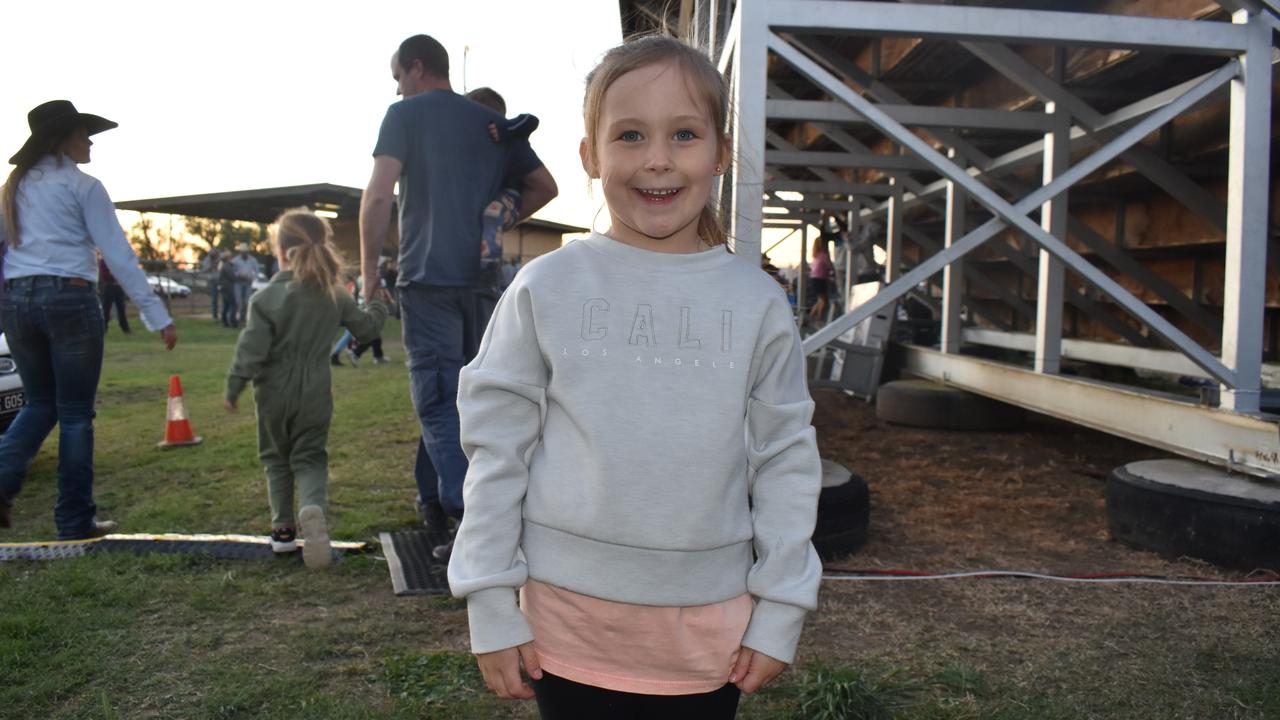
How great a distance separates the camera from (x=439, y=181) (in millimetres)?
3938

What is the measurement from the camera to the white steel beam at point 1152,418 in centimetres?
389

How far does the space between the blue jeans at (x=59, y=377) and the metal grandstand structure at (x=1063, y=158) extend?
2.86 meters

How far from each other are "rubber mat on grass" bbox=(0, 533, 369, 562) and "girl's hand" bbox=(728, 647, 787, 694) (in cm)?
291

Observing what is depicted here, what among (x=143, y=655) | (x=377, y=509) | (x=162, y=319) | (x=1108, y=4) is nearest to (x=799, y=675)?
(x=143, y=655)

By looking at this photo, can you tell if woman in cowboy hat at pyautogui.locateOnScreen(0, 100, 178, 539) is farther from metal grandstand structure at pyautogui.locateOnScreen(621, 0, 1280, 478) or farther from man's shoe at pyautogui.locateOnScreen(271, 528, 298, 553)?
metal grandstand structure at pyautogui.locateOnScreen(621, 0, 1280, 478)

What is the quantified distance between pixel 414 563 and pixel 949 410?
494 centimetres

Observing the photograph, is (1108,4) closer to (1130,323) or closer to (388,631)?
(1130,323)

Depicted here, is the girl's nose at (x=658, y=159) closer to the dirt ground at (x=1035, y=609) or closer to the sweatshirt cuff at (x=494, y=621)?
the sweatshirt cuff at (x=494, y=621)

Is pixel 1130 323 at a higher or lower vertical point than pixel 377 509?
higher

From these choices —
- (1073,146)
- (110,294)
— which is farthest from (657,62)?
(110,294)

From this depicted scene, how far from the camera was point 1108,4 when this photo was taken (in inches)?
215

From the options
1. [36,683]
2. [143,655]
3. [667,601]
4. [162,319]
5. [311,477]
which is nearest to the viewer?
[667,601]

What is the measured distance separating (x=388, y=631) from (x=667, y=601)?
2037 mm

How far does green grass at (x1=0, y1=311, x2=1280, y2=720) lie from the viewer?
257 centimetres
